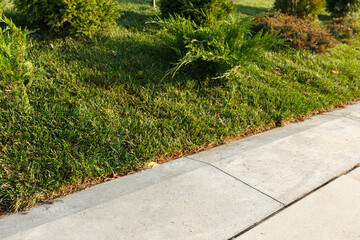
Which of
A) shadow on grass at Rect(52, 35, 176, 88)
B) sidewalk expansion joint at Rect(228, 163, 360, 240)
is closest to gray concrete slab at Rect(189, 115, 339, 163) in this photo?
sidewalk expansion joint at Rect(228, 163, 360, 240)

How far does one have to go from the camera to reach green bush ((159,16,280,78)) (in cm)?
407

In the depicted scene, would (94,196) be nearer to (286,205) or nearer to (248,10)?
(286,205)

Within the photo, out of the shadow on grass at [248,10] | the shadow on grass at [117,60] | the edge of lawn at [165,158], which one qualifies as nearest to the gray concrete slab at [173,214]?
the edge of lawn at [165,158]

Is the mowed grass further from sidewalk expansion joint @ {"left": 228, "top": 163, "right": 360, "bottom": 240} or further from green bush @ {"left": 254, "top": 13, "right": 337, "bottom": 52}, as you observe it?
green bush @ {"left": 254, "top": 13, "right": 337, "bottom": 52}

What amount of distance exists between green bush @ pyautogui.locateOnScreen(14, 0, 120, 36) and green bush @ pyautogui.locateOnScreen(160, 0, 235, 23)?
149cm

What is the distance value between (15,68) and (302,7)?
7701 millimetres

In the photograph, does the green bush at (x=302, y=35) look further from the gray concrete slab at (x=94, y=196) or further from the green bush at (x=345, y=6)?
the green bush at (x=345, y=6)

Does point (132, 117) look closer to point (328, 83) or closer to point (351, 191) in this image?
point (351, 191)

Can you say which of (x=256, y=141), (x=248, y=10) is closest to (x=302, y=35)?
(x=256, y=141)

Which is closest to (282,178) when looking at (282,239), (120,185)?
(282,239)

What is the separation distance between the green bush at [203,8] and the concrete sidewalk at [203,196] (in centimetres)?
287

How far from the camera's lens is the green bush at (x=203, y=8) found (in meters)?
5.42

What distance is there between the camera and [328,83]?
5.23m

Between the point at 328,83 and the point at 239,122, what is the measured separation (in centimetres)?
244
